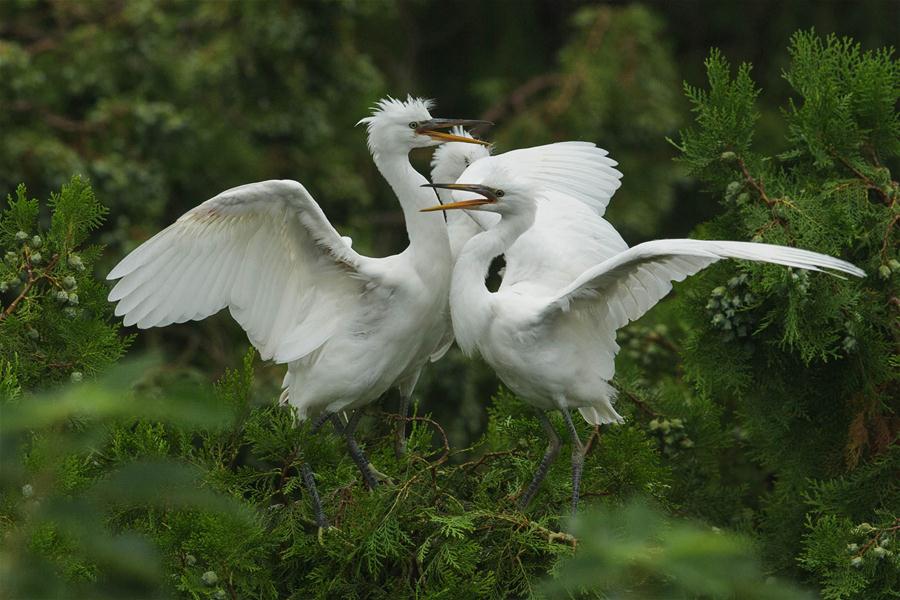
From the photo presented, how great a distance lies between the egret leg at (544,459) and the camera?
3514 millimetres

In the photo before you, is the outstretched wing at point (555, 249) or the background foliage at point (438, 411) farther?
the outstretched wing at point (555, 249)

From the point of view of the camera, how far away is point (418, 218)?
3832 millimetres

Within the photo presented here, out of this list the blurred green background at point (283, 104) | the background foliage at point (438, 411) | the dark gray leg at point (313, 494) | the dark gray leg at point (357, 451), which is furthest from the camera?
the blurred green background at point (283, 104)

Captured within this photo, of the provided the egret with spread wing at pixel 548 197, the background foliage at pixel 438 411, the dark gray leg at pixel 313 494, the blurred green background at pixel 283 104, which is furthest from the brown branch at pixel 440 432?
the blurred green background at pixel 283 104

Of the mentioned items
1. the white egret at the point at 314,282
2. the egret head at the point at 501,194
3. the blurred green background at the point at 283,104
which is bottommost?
the blurred green background at the point at 283,104

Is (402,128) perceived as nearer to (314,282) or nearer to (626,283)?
(314,282)

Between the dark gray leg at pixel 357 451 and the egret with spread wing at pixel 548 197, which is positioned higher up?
the egret with spread wing at pixel 548 197

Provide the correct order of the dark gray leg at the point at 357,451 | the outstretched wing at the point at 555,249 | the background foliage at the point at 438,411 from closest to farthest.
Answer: the background foliage at the point at 438,411, the dark gray leg at the point at 357,451, the outstretched wing at the point at 555,249

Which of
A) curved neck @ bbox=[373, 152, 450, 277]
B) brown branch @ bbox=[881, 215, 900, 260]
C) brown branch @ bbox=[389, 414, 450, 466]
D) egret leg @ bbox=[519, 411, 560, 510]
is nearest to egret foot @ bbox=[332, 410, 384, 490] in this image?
brown branch @ bbox=[389, 414, 450, 466]

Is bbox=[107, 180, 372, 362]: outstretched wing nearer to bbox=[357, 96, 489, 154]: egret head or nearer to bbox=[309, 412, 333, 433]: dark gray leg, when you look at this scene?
bbox=[309, 412, 333, 433]: dark gray leg

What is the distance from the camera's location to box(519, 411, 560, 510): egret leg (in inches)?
138

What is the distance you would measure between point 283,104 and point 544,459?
4.47 m

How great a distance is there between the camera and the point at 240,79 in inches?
301

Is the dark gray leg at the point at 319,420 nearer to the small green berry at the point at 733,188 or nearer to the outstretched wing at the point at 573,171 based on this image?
the outstretched wing at the point at 573,171
